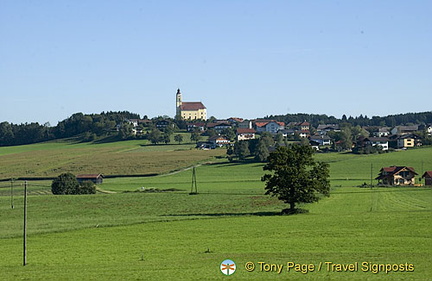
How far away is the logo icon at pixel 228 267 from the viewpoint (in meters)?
33.7

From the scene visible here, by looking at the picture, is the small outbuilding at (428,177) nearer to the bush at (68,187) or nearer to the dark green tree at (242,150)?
the dark green tree at (242,150)

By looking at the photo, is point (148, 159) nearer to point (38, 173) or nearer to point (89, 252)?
point (38, 173)

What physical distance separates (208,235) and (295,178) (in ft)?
61.2

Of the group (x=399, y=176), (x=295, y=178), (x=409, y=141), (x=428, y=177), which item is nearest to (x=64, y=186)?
(x=295, y=178)

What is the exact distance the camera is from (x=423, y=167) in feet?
422

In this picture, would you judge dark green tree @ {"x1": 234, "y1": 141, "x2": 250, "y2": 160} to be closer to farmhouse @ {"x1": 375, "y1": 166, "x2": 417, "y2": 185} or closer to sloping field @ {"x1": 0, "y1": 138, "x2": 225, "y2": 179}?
sloping field @ {"x1": 0, "y1": 138, "x2": 225, "y2": 179}

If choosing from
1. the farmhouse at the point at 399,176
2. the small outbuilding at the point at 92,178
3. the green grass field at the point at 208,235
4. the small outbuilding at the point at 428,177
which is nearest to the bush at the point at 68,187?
the green grass field at the point at 208,235

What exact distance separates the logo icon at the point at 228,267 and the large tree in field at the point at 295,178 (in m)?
30.8

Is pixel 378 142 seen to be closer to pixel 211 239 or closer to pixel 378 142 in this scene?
pixel 378 142

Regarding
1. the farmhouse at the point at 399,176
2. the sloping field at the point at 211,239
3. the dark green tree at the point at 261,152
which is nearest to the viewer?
the sloping field at the point at 211,239

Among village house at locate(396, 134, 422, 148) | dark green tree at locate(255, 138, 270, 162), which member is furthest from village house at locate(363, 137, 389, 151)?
dark green tree at locate(255, 138, 270, 162)

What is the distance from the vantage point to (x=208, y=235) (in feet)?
166

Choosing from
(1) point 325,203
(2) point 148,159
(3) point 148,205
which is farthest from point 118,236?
(2) point 148,159

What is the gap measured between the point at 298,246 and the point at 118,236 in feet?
50.6
